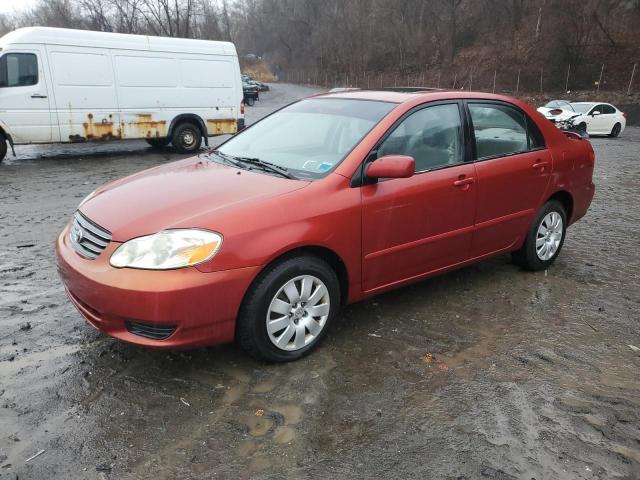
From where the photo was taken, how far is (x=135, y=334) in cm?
294

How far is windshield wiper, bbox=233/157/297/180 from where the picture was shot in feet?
11.5

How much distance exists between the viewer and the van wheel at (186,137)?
12.1 metres

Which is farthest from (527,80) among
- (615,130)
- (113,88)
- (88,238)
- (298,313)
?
(88,238)

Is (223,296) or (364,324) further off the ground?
(223,296)

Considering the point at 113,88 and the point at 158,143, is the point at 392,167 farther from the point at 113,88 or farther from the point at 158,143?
the point at 158,143

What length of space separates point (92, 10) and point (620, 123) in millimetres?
35413

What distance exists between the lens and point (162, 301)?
2779 mm

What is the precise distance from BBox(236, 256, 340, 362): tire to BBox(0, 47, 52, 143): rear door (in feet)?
30.3

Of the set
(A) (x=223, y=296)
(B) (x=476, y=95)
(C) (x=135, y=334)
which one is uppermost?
(B) (x=476, y=95)

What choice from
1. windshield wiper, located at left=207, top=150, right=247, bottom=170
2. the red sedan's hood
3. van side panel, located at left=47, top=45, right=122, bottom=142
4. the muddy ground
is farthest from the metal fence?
the red sedan's hood

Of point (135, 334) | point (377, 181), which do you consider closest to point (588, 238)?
point (377, 181)

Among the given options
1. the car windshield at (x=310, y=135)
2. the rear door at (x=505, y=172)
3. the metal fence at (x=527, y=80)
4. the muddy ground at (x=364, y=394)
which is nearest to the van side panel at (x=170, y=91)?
the muddy ground at (x=364, y=394)

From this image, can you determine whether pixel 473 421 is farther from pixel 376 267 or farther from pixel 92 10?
pixel 92 10

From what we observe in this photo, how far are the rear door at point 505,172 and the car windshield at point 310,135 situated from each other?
95 centimetres
